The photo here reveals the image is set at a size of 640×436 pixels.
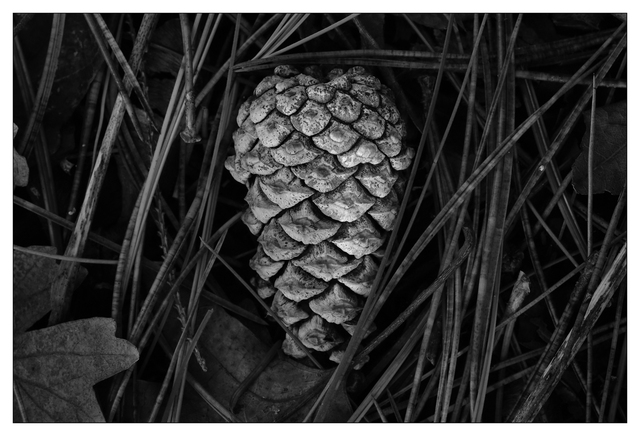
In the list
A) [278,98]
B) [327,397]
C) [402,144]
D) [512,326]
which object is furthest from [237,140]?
[512,326]

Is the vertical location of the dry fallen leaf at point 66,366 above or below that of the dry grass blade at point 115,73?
below

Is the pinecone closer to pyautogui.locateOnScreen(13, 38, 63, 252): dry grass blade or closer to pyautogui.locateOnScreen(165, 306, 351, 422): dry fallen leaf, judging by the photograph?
pyautogui.locateOnScreen(165, 306, 351, 422): dry fallen leaf

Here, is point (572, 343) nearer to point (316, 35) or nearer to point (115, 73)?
point (316, 35)

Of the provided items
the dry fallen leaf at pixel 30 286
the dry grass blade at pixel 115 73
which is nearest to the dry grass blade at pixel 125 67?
the dry grass blade at pixel 115 73

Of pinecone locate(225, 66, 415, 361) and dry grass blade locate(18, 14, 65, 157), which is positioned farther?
dry grass blade locate(18, 14, 65, 157)

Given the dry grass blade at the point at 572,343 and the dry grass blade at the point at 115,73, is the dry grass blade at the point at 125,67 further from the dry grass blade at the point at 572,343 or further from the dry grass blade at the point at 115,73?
the dry grass blade at the point at 572,343

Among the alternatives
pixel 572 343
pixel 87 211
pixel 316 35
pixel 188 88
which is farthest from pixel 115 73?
pixel 572 343

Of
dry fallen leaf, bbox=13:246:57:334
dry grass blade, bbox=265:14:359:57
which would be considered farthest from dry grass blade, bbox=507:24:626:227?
dry fallen leaf, bbox=13:246:57:334
